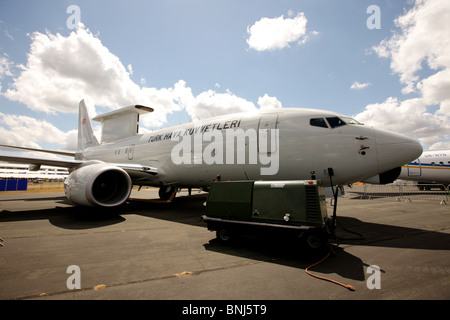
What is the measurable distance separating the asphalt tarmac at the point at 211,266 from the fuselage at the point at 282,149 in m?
1.69

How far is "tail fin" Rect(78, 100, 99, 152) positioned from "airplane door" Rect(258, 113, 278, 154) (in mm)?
15800

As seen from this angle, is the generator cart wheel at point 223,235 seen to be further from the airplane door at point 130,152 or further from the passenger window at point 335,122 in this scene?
the airplane door at point 130,152

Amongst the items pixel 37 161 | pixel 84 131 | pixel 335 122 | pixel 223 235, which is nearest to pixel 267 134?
pixel 335 122

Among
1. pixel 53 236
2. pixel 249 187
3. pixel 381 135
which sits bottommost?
pixel 53 236

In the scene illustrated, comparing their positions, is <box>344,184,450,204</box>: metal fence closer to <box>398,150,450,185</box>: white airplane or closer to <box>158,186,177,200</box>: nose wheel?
<box>398,150,450,185</box>: white airplane

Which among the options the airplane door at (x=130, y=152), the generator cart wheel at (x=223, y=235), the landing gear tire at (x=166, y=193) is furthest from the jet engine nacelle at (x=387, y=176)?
the landing gear tire at (x=166, y=193)

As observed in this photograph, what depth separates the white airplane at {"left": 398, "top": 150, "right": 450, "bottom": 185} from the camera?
19.9 m

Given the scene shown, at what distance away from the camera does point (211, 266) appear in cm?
348

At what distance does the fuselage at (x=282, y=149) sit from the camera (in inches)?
219

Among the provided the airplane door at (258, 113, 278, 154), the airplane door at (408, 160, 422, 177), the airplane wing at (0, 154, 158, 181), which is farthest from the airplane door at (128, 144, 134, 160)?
the airplane door at (408, 160, 422, 177)
